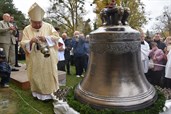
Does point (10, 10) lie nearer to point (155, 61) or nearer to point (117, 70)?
point (155, 61)

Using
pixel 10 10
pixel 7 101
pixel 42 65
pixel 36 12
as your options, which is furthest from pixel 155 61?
pixel 10 10

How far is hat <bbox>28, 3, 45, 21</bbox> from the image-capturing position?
4.71 meters

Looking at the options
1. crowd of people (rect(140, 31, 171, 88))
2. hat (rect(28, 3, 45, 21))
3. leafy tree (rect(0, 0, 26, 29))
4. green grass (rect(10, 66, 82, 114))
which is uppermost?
leafy tree (rect(0, 0, 26, 29))

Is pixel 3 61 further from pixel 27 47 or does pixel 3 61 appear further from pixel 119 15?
pixel 119 15

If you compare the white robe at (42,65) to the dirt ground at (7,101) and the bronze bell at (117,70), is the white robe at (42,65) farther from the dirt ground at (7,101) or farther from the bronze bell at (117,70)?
the bronze bell at (117,70)

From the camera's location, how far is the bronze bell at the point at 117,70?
3.01 metres

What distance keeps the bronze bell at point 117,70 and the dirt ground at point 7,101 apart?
6.72 feet

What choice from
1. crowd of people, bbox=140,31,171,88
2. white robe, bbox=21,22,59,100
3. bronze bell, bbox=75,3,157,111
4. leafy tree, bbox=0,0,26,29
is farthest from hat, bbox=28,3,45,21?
leafy tree, bbox=0,0,26,29

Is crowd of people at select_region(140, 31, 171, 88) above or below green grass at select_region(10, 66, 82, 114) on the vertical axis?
above

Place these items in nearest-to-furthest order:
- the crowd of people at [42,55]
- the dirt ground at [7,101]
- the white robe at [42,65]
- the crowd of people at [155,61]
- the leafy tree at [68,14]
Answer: the dirt ground at [7,101]
the crowd of people at [42,55]
the white robe at [42,65]
the crowd of people at [155,61]
the leafy tree at [68,14]

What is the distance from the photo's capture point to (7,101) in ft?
16.8

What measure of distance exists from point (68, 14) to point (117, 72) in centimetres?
2681

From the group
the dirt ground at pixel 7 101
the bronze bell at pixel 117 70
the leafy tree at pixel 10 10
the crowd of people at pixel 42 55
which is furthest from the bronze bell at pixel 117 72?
the leafy tree at pixel 10 10

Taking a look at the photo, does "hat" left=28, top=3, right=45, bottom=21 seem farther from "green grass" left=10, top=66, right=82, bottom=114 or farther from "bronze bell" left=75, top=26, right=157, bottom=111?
"bronze bell" left=75, top=26, right=157, bottom=111
